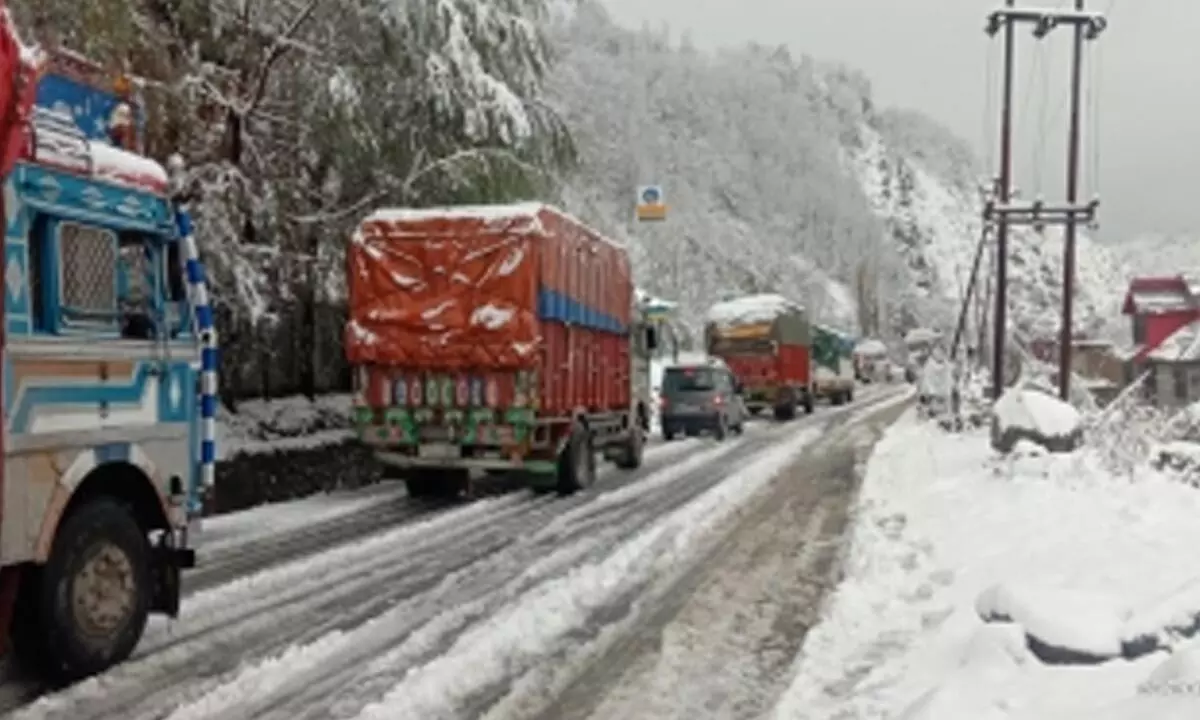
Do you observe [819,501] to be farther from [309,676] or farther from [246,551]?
[309,676]

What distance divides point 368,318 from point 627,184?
70822mm

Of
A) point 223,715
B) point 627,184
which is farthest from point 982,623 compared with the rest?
point 627,184

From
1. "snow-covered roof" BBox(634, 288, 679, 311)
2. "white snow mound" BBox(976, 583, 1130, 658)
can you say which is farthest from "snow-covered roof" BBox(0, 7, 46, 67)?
"snow-covered roof" BBox(634, 288, 679, 311)

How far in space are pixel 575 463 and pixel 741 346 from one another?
74.8 ft

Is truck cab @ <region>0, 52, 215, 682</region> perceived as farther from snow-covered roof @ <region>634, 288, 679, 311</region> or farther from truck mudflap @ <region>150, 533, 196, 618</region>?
snow-covered roof @ <region>634, 288, 679, 311</region>

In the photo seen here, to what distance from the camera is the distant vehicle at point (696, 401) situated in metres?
27.9

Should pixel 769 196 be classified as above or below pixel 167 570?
above

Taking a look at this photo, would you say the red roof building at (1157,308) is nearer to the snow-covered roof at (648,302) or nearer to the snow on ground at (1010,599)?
the snow-covered roof at (648,302)

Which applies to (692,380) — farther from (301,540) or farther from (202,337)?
(202,337)

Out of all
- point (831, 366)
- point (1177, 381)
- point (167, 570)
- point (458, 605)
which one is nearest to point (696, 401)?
point (458, 605)

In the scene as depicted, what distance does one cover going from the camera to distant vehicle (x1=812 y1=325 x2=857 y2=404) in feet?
157

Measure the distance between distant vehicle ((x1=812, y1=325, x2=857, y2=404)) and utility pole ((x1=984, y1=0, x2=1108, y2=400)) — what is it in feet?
77.7

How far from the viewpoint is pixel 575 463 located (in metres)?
15.9

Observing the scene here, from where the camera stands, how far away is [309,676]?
21.9 ft
